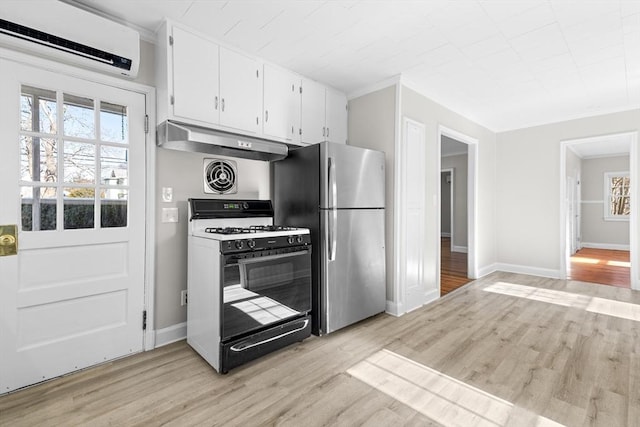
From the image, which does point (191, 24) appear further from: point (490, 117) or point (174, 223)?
point (490, 117)

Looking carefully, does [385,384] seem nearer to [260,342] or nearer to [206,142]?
[260,342]

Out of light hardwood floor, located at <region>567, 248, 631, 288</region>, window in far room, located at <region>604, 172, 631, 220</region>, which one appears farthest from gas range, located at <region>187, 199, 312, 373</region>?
window in far room, located at <region>604, 172, 631, 220</region>

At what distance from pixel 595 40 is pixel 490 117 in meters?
2.14

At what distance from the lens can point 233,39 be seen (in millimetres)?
2479

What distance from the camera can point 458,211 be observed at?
7.54 metres

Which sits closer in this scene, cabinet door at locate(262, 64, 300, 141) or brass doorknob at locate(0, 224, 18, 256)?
brass doorknob at locate(0, 224, 18, 256)

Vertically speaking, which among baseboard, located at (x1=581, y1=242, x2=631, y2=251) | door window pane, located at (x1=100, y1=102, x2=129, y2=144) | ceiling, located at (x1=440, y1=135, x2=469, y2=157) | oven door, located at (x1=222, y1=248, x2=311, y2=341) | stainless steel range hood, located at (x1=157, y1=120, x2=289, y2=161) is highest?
ceiling, located at (x1=440, y1=135, x2=469, y2=157)

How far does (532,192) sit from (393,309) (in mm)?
3537

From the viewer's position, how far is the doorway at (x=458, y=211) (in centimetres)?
477

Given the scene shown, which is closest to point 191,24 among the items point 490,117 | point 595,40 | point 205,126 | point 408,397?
point 205,126

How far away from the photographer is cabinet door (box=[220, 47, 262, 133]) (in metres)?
2.53

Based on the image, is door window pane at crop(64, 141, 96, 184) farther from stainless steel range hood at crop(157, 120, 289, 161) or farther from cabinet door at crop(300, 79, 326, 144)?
cabinet door at crop(300, 79, 326, 144)

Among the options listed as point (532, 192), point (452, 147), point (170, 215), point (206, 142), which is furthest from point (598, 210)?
point (170, 215)

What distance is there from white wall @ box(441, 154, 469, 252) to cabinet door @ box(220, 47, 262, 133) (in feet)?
20.2
